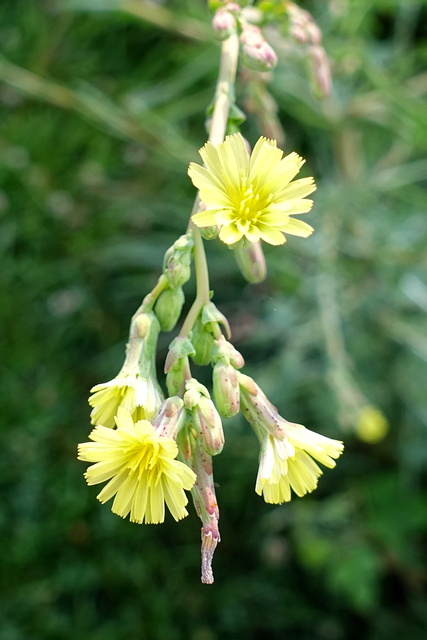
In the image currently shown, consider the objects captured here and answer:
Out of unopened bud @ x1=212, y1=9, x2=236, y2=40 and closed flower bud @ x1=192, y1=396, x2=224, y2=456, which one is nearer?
closed flower bud @ x1=192, y1=396, x2=224, y2=456

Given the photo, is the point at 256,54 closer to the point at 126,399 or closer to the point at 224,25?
the point at 224,25

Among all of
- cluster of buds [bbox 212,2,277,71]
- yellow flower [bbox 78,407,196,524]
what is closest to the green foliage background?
cluster of buds [bbox 212,2,277,71]

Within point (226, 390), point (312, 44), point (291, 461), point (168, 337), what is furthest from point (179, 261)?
point (168, 337)

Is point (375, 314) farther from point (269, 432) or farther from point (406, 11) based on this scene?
point (269, 432)

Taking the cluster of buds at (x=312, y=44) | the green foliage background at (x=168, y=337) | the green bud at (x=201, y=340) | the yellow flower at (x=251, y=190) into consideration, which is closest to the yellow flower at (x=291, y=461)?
the green bud at (x=201, y=340)

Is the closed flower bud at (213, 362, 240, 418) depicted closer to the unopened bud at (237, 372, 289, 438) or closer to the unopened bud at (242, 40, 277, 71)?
the unopened bud at (237, 372, 289, 438)

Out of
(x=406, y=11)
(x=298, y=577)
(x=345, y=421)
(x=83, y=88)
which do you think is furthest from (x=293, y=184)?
(x=298, y=577)

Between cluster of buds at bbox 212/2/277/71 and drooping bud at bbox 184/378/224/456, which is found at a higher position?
cluster of buds at bbox 212/2/277/71
